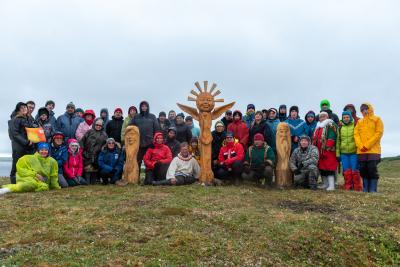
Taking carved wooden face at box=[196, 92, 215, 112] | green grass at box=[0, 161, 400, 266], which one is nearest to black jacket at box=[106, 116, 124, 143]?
carved wooden face at box=[196, 92, 215, 112]

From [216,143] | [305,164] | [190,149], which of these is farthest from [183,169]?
[305,164]

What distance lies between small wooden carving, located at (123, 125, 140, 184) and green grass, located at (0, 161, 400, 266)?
8.32 ft

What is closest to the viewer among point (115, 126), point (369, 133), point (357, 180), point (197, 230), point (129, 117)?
point (197, 230)

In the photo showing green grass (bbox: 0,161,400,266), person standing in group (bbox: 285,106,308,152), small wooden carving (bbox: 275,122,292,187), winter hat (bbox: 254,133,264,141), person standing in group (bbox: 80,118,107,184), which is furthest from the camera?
person standing in group (bbox: 285,106,308,152)

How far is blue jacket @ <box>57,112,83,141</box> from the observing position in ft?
47.7

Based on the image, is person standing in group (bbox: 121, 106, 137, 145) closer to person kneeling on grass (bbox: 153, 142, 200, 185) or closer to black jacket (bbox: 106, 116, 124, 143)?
black jacket (bbox: 106, 116, 124, 143)

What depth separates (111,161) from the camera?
13859 mm

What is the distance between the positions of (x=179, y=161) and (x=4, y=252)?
722 cm

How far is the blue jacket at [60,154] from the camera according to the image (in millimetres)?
13203

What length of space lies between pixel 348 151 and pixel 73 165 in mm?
8996

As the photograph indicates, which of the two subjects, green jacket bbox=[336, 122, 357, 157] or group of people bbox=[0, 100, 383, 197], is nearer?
group of people bbox=[0, 100, 383, 197]

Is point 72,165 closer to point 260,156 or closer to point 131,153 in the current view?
point 131,153

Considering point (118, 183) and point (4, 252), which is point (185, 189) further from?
point (4, 252)

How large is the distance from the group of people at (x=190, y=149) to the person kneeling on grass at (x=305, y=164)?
30 mm
